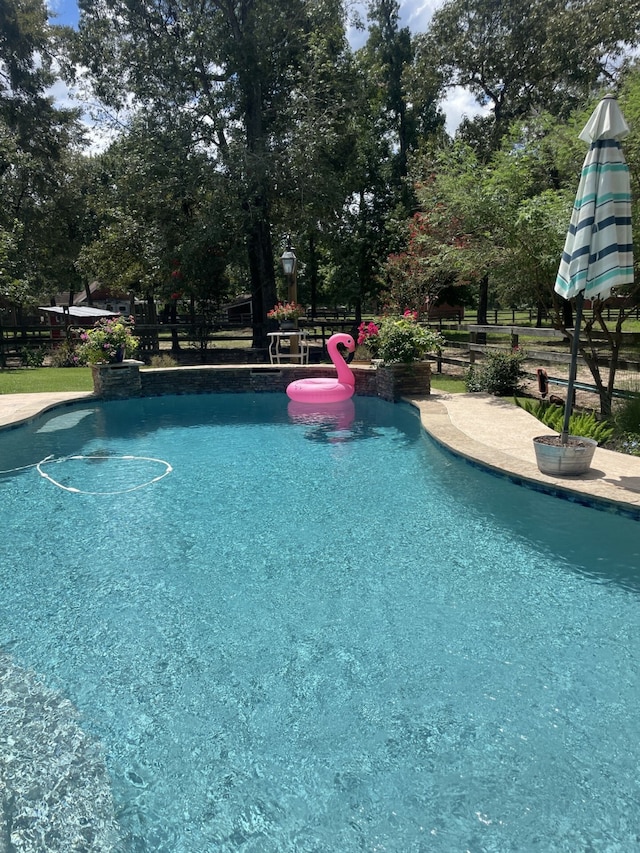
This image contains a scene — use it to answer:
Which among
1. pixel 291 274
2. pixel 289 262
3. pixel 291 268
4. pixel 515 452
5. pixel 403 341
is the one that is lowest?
pixel 515 452

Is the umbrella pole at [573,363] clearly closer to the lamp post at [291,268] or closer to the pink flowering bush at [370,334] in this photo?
the pink flowering bush at [370,334]

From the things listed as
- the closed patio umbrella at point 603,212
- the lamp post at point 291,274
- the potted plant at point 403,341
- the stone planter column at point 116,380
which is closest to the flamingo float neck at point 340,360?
the potted plant at point 403,341

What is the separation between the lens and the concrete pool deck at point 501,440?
580cm

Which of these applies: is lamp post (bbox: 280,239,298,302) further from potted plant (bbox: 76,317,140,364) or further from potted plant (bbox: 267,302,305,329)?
potted plant (bbox: 76,317,140,364)

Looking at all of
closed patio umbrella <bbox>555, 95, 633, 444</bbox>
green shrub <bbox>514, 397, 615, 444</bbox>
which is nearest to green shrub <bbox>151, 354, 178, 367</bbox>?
green shrub <bbox>514, 397, 615, 444</bbox>

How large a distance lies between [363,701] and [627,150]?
777cm

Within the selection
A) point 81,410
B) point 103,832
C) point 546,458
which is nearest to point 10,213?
point 81,410

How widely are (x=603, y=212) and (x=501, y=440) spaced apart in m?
3.26

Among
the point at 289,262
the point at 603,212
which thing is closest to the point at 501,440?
the point at 603,212

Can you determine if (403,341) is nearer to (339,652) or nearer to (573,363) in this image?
(573,363)

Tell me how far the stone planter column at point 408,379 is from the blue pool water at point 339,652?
4553 mm

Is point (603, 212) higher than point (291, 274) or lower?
lower

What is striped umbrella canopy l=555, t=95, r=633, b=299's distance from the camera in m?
5.29

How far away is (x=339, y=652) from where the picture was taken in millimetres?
3678
